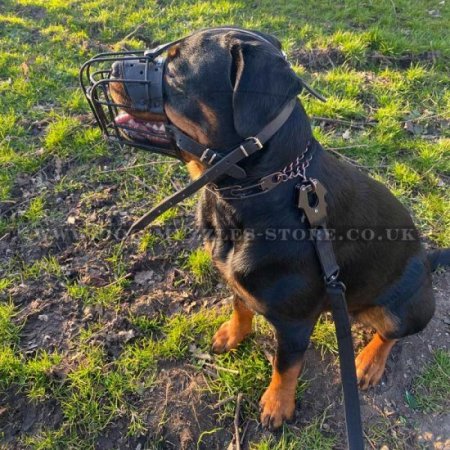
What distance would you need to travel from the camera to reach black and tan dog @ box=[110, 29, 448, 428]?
192 centimetres

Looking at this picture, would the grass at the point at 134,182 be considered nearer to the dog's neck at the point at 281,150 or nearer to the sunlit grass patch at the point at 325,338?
the sunlit grass patch at the point at 325,338

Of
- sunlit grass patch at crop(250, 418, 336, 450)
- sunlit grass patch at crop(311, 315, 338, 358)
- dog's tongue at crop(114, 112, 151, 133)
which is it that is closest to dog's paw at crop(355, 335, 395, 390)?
sunlit grass patch at crop(311, 315, 338, 358)

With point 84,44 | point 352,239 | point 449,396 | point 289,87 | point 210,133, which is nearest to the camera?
point 289,87

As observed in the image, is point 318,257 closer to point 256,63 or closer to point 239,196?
point 239,196

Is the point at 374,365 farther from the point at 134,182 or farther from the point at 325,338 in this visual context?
the point at 134,182

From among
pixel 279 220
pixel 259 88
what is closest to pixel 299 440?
pixel 279 220

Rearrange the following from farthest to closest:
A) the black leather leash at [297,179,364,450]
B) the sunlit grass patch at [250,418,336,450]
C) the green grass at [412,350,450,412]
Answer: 1. the green grass at [412,350,450,412]
2. the sunlit grass patch at [250,418,336,450]
3. the black leather leash at [297,179,364,450]

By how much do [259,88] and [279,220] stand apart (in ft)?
1.94

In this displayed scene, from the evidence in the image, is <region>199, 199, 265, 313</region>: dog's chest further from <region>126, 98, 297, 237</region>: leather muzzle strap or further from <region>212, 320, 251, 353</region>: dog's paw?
<region>212, 320, 251, 353</region>: dog's paw

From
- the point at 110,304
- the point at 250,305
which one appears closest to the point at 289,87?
the point at 250,305

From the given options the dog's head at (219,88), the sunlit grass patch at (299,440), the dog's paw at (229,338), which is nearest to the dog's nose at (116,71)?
the dog's head at (219,88)

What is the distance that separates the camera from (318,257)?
2117 millimetres

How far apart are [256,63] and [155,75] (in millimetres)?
483

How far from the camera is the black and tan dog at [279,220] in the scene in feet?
6.30
